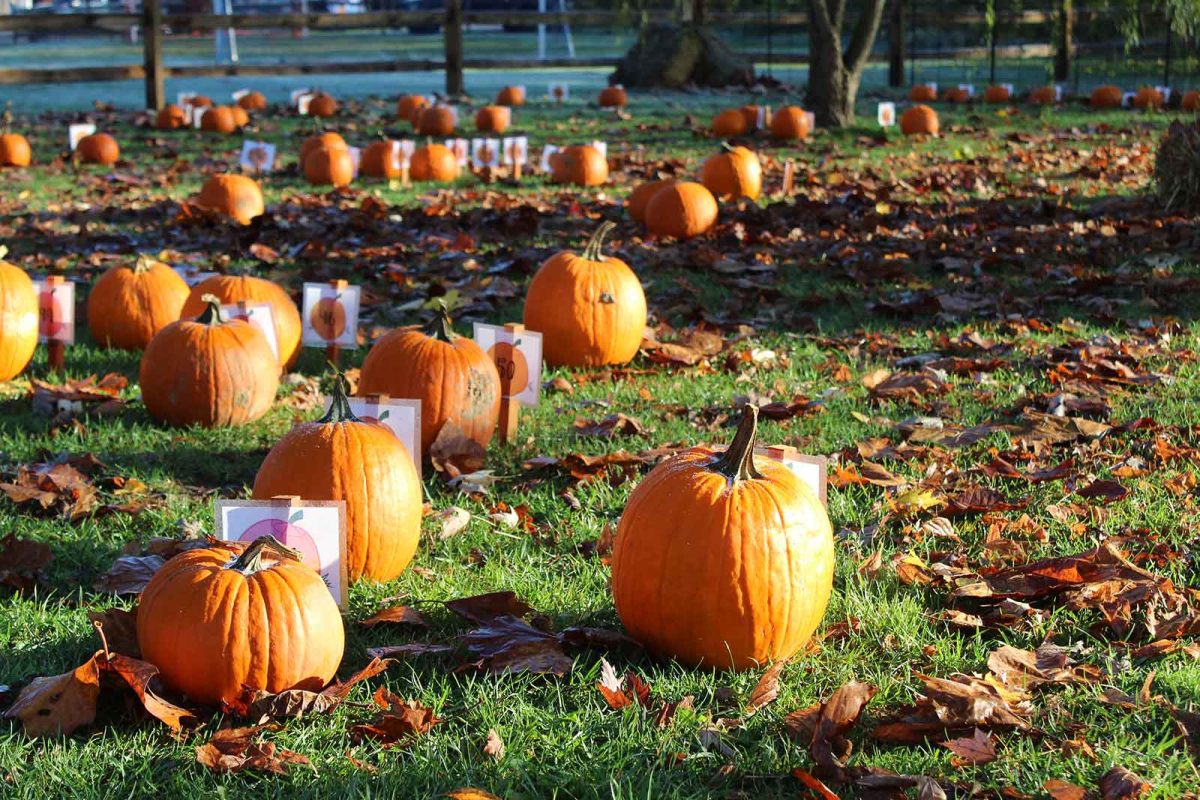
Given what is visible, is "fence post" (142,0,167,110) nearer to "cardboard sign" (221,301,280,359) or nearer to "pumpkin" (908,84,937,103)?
"pumpkin" (908,84,937,103)

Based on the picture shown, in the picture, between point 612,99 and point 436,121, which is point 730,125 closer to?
point 436,121

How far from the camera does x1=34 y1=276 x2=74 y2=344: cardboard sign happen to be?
5543mm

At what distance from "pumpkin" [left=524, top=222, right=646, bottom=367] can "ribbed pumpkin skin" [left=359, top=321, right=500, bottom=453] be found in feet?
3.61

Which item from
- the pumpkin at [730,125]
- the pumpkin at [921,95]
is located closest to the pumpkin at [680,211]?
the pumpkin at [730,125]

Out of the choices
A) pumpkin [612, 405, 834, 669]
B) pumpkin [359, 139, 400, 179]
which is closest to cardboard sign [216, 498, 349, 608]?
pumpkin [612, 405, 834, 669]

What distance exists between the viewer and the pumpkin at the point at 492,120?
15250mm

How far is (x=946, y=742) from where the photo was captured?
2.62 meters

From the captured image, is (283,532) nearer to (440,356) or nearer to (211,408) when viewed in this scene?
(440,356)

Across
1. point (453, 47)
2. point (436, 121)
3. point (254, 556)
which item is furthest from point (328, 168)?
point (254, 556)

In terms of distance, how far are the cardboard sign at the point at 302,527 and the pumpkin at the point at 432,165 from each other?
28.4 ft

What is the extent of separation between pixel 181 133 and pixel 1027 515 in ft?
43.9

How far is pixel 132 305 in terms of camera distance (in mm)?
5984

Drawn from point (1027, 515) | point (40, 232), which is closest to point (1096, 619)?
point (1027, 515)

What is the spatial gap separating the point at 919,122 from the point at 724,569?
41.8 feet
